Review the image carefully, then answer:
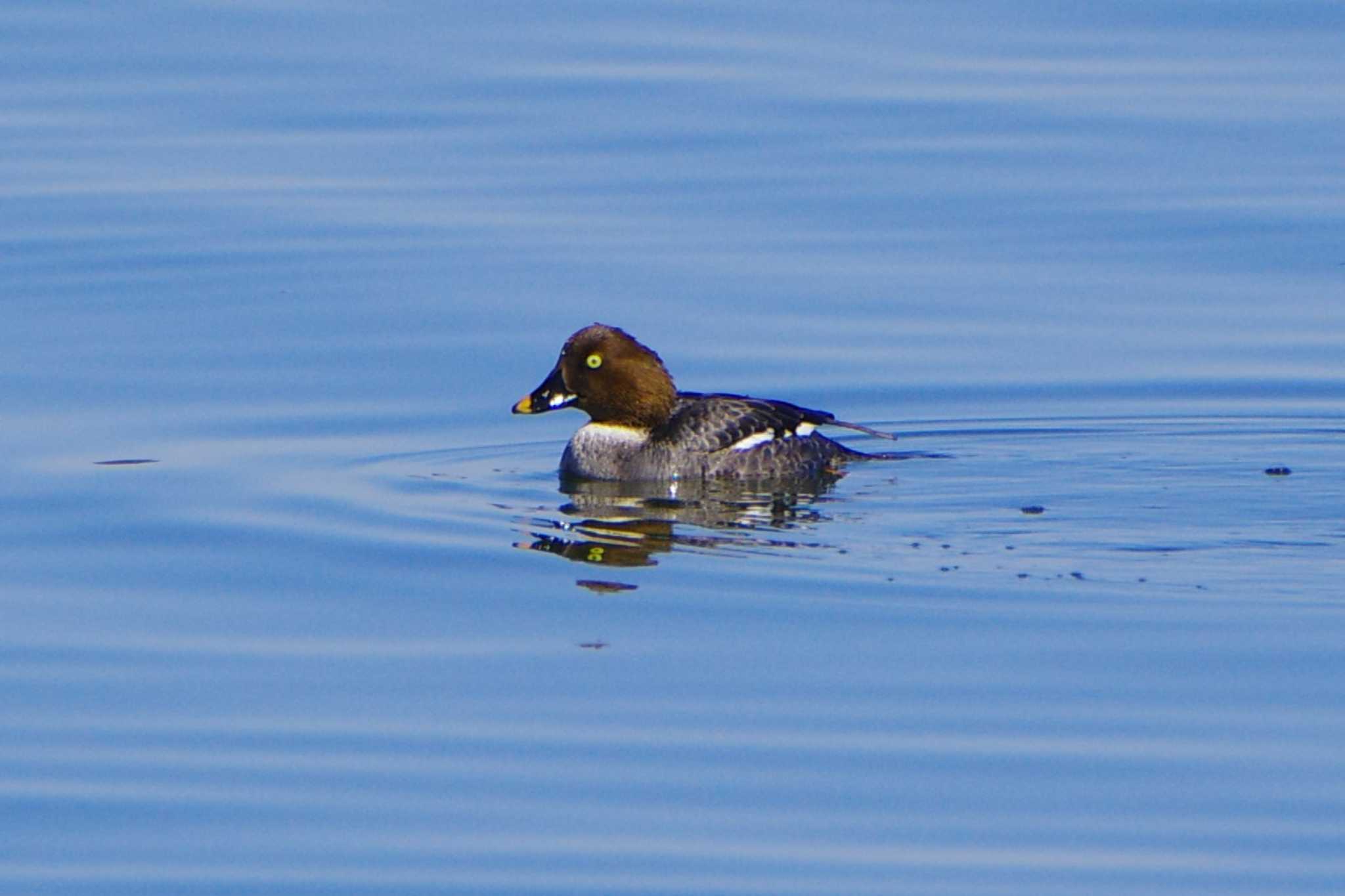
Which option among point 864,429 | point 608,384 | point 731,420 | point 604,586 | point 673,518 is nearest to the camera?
point 604,586

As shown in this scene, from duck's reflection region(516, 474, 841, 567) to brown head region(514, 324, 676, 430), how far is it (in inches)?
20.2

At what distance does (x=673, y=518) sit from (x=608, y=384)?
158 cm

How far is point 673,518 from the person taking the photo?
1255 centimetres

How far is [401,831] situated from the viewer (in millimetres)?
7918

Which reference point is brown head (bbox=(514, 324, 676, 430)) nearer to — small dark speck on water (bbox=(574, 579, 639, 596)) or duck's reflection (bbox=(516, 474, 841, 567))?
duck's reflection (bbox=(516, 474, 841, 567))

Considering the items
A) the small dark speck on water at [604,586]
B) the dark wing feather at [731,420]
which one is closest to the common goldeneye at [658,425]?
the dark wing feather at [731,420]

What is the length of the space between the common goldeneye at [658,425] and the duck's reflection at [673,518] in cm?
10

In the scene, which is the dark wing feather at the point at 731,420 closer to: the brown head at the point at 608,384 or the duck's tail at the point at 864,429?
the duck's tail at the point at 864,429

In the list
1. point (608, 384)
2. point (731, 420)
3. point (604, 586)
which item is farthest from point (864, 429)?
point (604, 586)

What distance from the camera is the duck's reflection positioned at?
11656 mm

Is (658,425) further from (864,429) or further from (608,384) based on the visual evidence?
(864,429)

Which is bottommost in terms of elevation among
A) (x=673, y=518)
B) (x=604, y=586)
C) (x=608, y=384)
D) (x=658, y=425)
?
(x=604, y=586)

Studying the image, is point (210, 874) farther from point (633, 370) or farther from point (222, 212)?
point (222, 212)

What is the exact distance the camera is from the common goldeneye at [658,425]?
1351cm
